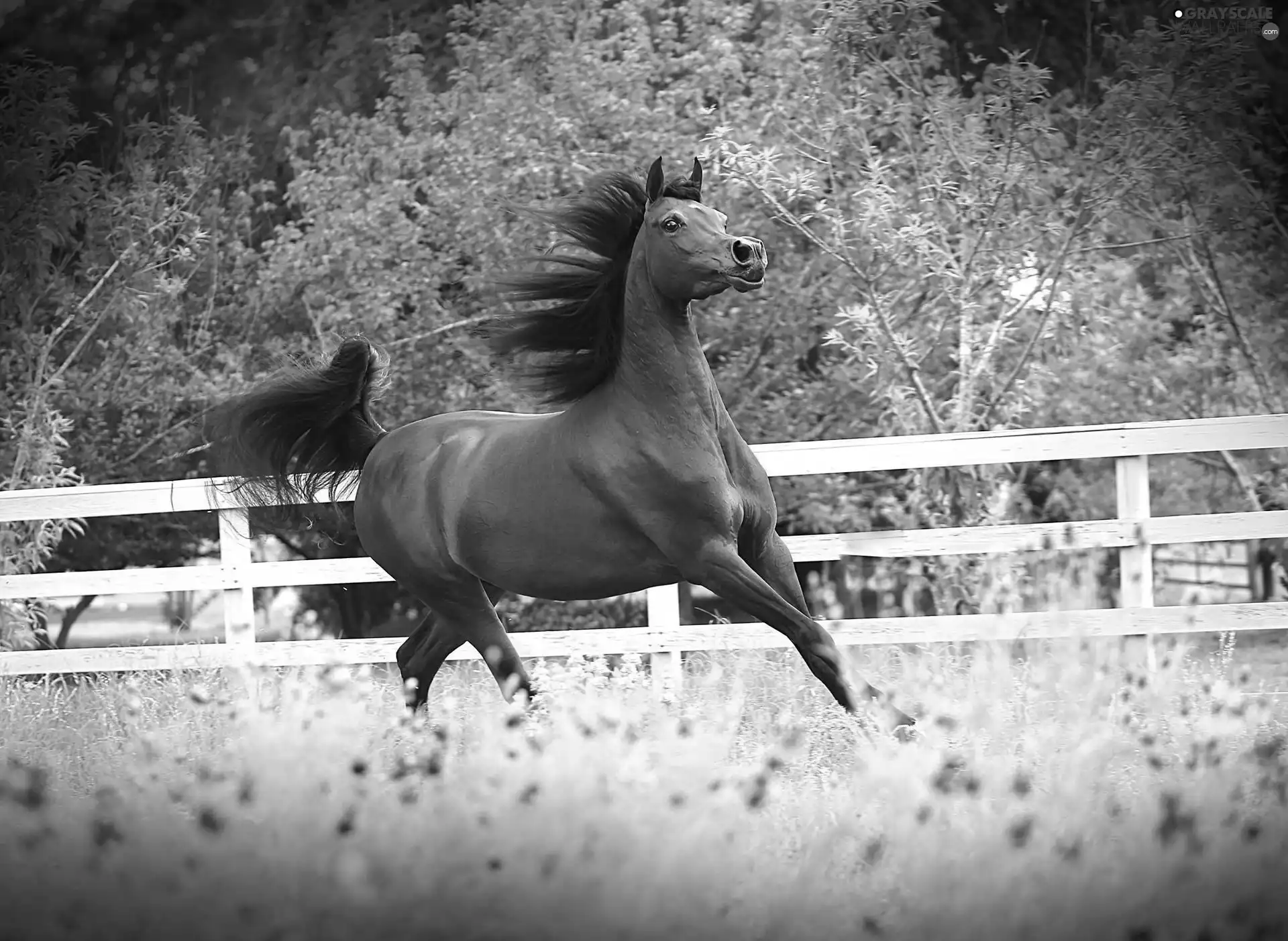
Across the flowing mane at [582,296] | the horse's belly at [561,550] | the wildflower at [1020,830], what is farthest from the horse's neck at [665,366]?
the wildflower at [1020,830]

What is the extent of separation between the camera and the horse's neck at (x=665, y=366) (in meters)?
3.89

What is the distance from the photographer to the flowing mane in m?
4.09

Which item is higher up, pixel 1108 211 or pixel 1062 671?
pixel 1108 211

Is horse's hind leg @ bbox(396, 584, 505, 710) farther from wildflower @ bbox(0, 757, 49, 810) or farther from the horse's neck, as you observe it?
wildflower @ bbox(0, 757, 49, 810)

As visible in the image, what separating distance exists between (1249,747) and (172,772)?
2654 millimetres

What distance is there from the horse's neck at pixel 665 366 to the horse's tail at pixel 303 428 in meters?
1.22

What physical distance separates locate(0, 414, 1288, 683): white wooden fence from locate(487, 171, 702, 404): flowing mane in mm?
1189

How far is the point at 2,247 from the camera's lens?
29.9ft

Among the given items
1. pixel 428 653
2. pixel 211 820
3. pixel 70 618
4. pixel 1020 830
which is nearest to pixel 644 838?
pixel 1020 830

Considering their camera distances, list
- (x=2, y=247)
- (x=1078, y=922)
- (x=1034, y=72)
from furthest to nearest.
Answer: (x=2, y=247), (x=1034, y=72), (x=1078, y=922)

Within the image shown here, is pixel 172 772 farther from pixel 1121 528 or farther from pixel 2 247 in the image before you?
pixel 2 247

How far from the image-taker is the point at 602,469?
3.93 meters

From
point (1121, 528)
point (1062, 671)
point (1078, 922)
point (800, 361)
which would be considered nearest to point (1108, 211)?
point (800, 361)

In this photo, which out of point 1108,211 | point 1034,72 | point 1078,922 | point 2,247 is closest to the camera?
point 1078,922
